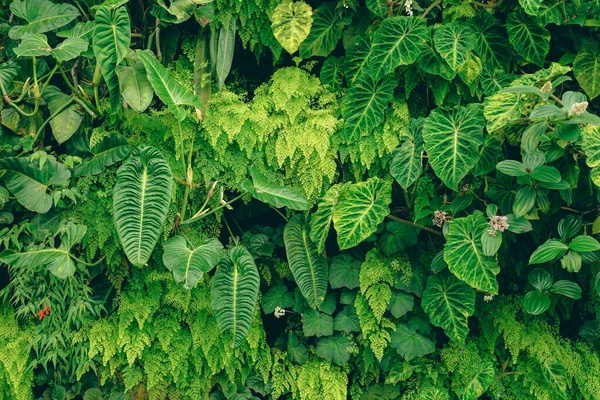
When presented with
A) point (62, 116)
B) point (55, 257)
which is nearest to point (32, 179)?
point (62, 116)

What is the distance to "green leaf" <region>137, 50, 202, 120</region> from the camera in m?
2.92

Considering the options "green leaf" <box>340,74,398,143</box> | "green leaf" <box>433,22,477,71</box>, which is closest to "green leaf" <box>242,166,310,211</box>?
"green leaf" <box>340,74,398,143</box>

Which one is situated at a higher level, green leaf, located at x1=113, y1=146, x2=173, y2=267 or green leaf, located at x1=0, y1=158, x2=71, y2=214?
green leaf, located at x1=113, y1=146, x2=173, y2=267

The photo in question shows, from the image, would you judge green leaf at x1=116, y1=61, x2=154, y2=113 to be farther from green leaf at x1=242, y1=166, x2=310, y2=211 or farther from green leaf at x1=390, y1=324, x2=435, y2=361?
green leaf at x1=390, y1=324, x2=435, y2=361

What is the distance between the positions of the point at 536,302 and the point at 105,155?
2.20 m

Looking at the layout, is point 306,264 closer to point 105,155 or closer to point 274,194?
point 274,194

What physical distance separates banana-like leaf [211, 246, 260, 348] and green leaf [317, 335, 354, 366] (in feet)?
1.49

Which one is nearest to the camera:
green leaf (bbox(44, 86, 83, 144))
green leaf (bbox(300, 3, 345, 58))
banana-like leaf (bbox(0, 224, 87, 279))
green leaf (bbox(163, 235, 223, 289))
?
green leaf (bbox(163, 235, 223, 289))

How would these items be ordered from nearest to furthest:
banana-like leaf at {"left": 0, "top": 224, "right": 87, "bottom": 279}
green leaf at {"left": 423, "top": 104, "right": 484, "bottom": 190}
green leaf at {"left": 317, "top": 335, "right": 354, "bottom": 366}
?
banana-like leaf at {"left": 0, "top": 224, "right": 87, "bottom": 279} → green leaf at {"left": 423, "top": 104, "right": 484, "bottom": 190} → green leaf at {"left": 317, "top": 335, "right": 354, "bottom": 366}

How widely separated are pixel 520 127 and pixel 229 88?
1500mm

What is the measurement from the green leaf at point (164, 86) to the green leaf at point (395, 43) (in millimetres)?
906

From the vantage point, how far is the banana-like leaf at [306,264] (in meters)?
A: 3.31

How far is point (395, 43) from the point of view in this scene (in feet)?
10.5

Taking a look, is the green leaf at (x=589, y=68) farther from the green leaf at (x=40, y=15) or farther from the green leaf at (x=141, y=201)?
the green leaf at (x=40, y=15)
